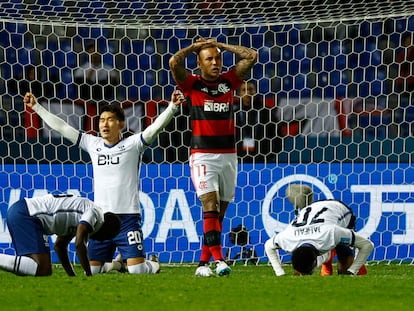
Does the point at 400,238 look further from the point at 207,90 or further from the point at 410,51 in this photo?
the point at 207,90

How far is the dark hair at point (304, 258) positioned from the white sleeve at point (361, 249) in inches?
17.9

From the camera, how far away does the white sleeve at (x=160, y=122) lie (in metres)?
8.58

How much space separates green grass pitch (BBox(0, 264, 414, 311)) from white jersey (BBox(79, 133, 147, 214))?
4.40 feet

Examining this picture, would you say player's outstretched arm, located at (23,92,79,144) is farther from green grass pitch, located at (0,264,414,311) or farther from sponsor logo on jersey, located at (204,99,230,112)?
green grass pitch, located at (0,264,414,311)

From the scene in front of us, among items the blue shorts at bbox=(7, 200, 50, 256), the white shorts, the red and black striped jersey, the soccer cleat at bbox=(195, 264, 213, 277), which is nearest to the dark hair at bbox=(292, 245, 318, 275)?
the soccer cleat at bbox=(195, 264, 213, 277)

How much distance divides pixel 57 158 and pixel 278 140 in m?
2.33

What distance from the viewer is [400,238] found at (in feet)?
→ 35.5

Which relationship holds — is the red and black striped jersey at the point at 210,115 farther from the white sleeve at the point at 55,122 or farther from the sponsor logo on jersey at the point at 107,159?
the white sleeve at the point at 55,122

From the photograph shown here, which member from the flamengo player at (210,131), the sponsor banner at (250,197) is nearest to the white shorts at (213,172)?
the flamengo player at (210,131)

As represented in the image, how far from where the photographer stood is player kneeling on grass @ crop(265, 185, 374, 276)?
795cm

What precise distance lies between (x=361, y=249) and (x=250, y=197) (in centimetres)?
294

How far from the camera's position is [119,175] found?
9031mm

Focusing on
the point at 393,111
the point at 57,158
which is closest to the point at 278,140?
the point at 393,111

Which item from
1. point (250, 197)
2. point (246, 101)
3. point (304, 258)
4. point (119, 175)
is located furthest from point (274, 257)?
point (246, 101)
